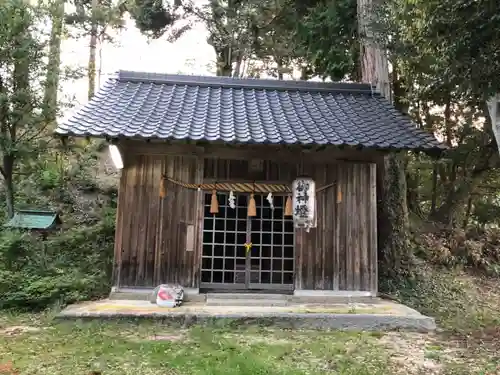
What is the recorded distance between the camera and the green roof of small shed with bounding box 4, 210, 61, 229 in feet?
28.8

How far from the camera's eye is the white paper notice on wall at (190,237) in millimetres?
8141

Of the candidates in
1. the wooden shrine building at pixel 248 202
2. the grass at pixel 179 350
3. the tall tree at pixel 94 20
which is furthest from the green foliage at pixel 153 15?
the grass at pixel 179 350

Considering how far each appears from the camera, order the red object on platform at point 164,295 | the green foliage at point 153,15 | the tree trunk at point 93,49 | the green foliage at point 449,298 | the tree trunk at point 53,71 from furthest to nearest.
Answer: the tree trunk at point 93,49, the green foliage at point 153,15, the tree trunk at point 53,71, the green foliage at point 449,298, the red object on platform at point 164,295

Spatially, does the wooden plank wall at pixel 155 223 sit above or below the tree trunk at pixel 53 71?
below

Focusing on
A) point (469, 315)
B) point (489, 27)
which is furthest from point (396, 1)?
point (469, 315)

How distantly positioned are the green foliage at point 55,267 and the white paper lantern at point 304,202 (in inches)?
153

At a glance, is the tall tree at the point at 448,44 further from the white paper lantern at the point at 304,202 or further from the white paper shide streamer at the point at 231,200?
the white paper shide streamer at the point at 231,200

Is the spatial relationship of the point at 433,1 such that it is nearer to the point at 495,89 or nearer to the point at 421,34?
the point at 421,34

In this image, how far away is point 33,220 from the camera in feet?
29.1

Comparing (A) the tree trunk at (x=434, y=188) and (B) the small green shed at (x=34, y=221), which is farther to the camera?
(A) the tree trunk at (x=434, y=188)

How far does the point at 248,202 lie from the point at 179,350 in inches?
139

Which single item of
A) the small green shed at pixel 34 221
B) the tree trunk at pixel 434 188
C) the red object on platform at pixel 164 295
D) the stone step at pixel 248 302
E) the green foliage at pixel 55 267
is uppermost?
the tree trunk at pixel 434 188

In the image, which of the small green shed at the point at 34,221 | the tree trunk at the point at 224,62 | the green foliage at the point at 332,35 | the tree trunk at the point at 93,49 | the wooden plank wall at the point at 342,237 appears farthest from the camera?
the tree trunk at the point at 224,62

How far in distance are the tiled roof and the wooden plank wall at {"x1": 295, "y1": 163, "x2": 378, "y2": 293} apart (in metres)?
0.92
